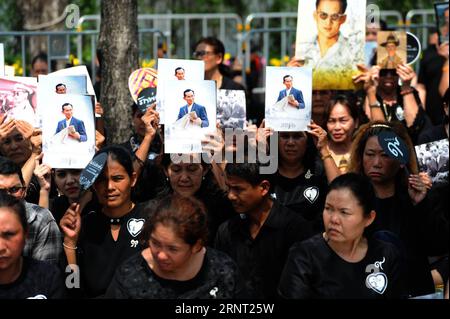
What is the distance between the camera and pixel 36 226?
18.9 ft

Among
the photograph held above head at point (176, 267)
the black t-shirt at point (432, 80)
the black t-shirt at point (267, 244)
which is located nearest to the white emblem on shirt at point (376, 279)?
the photograph held above head at point (176, 267)

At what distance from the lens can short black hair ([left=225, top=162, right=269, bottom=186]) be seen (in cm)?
603

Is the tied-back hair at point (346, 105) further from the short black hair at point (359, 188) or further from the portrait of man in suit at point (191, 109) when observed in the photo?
the short black hair at point (359, 188)

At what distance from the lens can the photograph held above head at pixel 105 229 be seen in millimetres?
5898

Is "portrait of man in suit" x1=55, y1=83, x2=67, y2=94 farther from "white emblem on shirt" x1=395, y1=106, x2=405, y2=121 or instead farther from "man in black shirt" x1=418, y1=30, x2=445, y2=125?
"man in black shirt" x1=418, y1=30, x2=445, y2=125

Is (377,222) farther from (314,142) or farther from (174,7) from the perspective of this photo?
(174,7)

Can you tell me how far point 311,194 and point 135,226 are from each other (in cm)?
130

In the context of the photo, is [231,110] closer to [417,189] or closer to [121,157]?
[121,157]

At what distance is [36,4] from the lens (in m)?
14.9

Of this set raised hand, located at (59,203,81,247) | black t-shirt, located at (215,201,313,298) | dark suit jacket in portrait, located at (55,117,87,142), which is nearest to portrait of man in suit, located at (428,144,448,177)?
black t-shirt, located at (215,201,313,298)

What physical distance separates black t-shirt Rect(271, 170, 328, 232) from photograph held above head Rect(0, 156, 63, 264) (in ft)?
4.98

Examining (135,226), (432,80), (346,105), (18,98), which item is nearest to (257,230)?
(135,226)

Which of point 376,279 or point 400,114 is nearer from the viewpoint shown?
point 376,279
